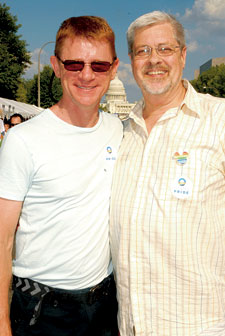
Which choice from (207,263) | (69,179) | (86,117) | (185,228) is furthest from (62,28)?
(207,263)

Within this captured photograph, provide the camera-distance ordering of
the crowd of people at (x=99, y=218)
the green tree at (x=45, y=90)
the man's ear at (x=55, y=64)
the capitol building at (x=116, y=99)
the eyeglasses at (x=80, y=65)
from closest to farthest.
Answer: the crowd of people at (x=99, y=218) → the eyeglasses at (x=80, y=65) → the man's ear at (x=55, y=64) → the green tree at (x=45, y=90) → the capitol building at (x=116, y=99)

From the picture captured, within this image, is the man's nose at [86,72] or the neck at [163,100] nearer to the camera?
the man's nose at [86,72]

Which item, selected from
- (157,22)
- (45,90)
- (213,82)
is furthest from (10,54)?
(213,82)

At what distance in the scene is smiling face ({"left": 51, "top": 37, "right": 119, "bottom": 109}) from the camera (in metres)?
2.17

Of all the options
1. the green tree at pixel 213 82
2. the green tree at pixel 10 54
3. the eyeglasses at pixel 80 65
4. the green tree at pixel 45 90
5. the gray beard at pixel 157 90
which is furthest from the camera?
the green tree at pixel 213 82

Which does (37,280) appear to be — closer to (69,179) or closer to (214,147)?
(69,179)

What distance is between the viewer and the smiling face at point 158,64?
2.54 metres

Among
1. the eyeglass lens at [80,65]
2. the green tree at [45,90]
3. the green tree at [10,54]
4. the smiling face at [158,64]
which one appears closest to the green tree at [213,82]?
the green tree at [45,90]

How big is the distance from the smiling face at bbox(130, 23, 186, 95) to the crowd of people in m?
0.32

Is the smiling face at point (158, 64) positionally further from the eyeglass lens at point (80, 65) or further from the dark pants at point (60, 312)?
the dark pants at point (60, 312)

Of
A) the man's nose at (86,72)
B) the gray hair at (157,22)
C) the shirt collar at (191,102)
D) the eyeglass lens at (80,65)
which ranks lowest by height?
the shirt collar at (191,102)

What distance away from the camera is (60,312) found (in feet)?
7.13

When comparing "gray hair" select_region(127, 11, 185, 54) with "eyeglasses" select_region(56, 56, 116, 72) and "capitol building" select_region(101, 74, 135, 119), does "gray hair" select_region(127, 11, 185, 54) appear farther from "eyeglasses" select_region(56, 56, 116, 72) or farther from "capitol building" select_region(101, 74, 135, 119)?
"capitol building" select_region(101, 74, 135, 119)

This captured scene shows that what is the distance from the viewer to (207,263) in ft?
7.12
